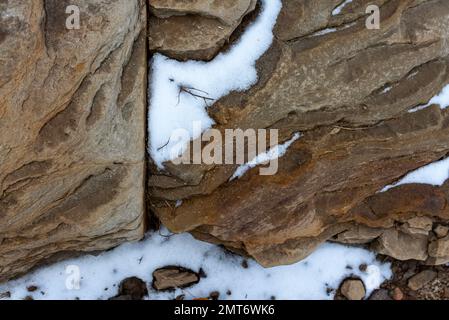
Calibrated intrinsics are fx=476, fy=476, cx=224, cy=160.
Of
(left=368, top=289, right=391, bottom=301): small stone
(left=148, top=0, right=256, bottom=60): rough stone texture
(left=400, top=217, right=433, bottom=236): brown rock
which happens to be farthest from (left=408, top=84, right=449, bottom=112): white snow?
(left=368, top=289, right=391, bottom=301): small stone

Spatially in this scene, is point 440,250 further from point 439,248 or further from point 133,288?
point 133,288

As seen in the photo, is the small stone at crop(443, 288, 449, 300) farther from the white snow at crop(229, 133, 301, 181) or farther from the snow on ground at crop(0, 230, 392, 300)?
the white snow at crop(229, 133, 301, 181)

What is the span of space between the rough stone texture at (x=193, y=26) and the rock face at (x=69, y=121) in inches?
3.3

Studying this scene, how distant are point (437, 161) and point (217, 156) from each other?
58.8 inches

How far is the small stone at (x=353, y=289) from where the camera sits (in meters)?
3.54

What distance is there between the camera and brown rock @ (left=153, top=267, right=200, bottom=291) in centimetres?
338

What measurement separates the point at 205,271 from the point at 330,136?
1408 millimetres

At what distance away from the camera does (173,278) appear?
3.38 meters

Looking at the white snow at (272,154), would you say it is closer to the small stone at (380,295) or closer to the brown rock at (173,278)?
the brown rock at (173,278)

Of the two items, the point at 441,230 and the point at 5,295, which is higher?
the point at 441,230

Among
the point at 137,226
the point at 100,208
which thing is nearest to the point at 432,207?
the point at 137,226

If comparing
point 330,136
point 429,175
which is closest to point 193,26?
point 330,136

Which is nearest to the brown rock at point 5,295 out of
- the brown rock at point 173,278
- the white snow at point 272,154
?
the brown rock at point 173,278

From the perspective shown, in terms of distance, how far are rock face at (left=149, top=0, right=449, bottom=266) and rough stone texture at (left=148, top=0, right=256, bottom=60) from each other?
0.07m
